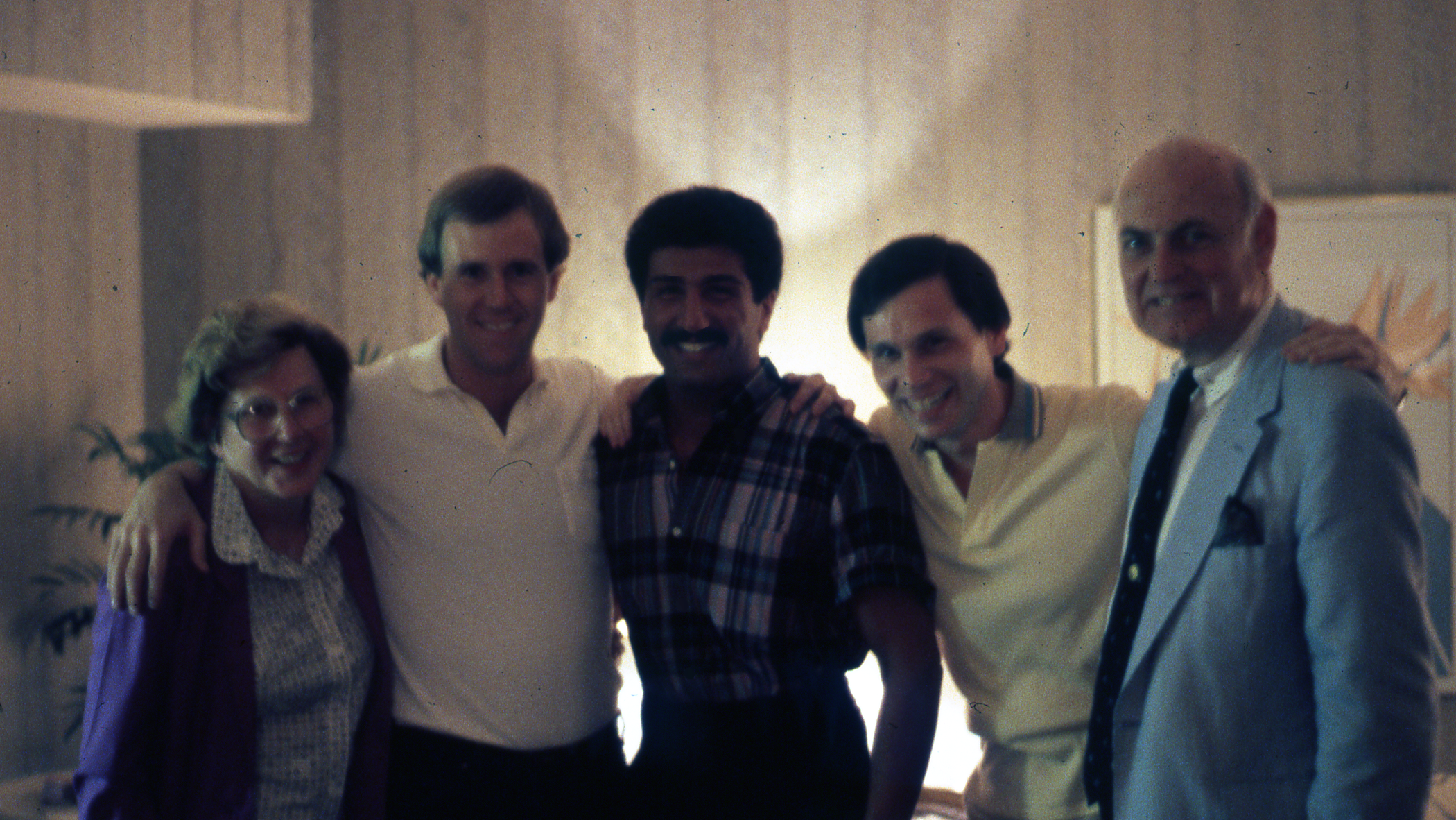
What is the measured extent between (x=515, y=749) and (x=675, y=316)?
2.57 ft

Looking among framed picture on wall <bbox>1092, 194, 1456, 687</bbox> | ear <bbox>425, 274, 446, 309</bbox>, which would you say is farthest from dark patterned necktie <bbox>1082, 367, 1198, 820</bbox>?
framed picture on wall <bbox>1092, 194, 1456, 687</bbox>

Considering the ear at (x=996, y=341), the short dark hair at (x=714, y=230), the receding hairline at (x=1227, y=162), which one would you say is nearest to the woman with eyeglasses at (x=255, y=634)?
the short dark hair at (x=714, y=230)

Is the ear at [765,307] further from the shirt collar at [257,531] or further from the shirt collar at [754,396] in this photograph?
the shirt collar at [257,531]

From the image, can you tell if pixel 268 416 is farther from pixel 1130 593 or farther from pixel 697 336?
pixel 1130 593

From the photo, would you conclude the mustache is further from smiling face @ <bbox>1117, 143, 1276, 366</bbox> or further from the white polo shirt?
smiling face @ <bbox>1117, 143, 1276, 366</bbox>

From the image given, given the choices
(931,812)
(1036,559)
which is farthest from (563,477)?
(931,812)

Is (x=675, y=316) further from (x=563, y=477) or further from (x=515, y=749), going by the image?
(x=515, y=749)

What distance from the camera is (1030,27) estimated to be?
3.33m

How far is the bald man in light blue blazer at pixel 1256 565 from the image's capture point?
52.8 inches

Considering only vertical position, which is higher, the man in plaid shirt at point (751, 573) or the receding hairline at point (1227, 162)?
the receding hairline at point (1227, 162)

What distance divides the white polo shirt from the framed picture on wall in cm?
196

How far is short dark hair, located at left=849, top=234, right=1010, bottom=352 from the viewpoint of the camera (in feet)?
6.04

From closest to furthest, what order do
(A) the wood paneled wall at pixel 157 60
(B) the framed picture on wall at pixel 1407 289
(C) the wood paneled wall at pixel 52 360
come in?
(A) the wood paneled wall at pixel 157 60
(B) the framed picture on wall at pixel 1407 289
(C) the wood paneled wall at pixel 52 360

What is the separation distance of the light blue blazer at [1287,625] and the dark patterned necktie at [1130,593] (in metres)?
0.03
